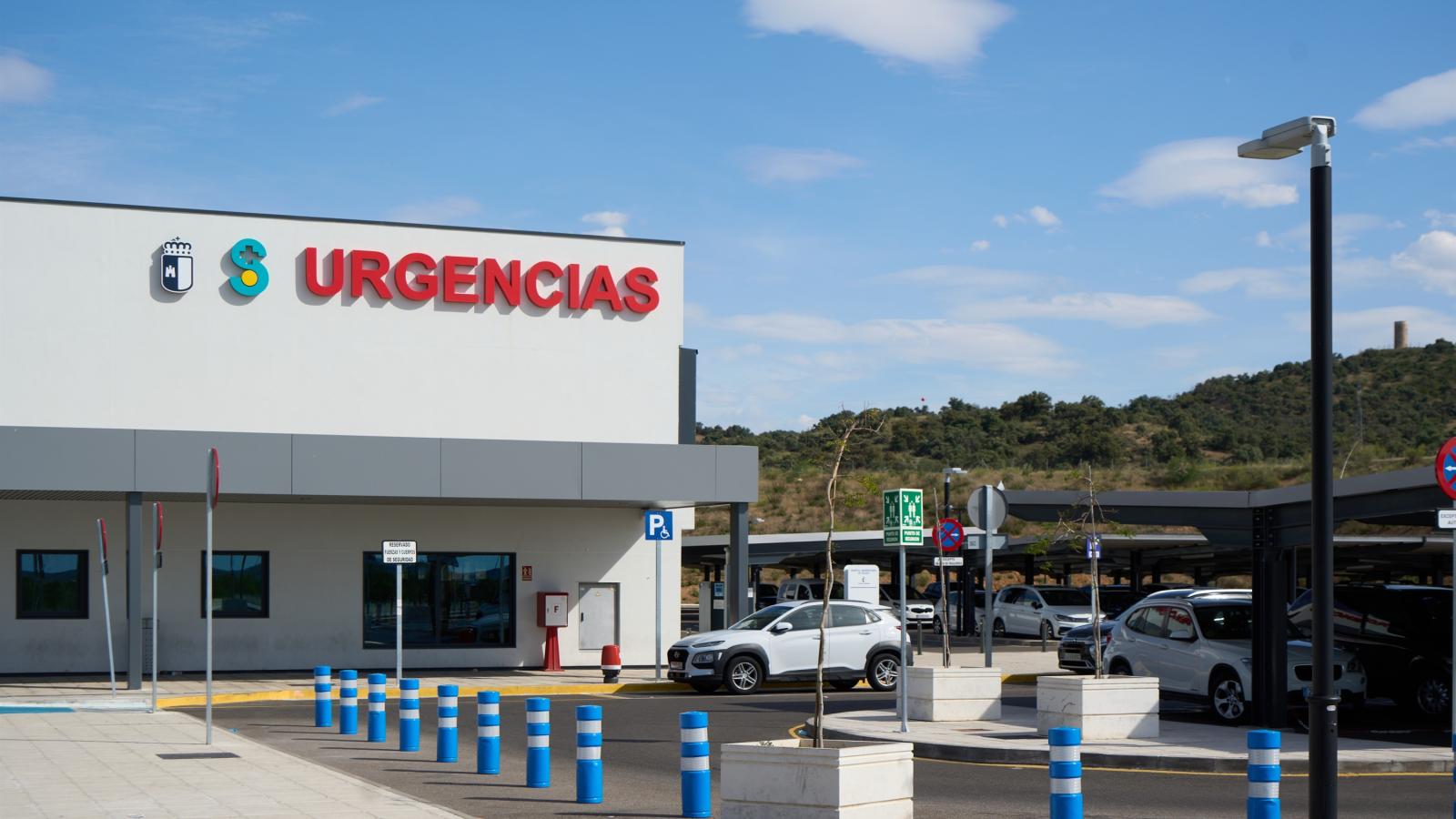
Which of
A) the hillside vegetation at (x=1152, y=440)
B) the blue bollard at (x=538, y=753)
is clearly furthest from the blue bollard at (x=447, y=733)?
the hillside vegetation at (x=1152, y=440)

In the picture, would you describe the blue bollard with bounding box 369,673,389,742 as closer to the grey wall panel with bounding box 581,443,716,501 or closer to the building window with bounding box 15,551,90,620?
the grey wall panel with bounding box 581,443,716,501

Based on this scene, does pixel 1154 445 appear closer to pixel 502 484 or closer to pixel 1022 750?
pixel 502 484

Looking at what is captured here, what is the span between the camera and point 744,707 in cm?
2192

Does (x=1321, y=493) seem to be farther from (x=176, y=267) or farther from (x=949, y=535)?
(x=176, y=267)

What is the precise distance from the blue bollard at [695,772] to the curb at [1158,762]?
5.13m

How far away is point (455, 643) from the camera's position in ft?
93.9

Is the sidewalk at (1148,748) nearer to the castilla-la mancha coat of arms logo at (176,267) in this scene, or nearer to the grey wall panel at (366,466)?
the grey wall panel at (366,466)

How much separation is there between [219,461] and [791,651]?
8956mm

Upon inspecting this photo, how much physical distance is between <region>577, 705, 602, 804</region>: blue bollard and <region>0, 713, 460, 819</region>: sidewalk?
1100 millimetres

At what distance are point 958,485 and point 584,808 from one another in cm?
6472

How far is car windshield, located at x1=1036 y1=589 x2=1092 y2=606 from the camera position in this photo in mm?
41781

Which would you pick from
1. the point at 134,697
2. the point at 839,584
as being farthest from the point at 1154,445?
the point at 134,697

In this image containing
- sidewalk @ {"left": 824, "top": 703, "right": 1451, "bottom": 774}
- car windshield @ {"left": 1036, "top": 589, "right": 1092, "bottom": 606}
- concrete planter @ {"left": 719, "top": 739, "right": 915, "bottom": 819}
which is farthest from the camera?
car windshield @ {"left": 1036, "top": 589, "right": 1092, "bottom": 606}

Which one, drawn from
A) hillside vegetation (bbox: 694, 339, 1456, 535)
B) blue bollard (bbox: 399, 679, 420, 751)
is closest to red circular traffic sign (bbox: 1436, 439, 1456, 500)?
blue bollard (bbox: 399, 679, 420, 751)
